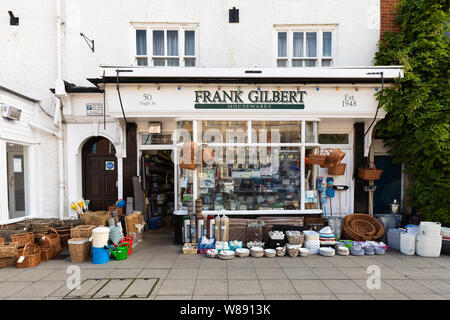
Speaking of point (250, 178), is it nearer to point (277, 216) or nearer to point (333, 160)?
point (277, 216)

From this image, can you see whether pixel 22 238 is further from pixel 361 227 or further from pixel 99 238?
pixel 361 227

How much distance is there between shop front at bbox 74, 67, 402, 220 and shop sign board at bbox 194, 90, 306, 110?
0.09ft

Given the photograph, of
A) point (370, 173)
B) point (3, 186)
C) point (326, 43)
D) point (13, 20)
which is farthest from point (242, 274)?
point (13, 20)

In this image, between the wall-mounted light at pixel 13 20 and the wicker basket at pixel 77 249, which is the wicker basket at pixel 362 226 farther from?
the wall-mounted light at pixel 13 20

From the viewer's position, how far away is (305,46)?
292 inches

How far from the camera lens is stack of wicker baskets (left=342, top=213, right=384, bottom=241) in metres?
6.30

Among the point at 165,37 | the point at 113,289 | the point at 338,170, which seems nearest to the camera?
the point at 113,289

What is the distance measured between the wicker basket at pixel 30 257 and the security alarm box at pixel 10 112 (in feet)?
11.1

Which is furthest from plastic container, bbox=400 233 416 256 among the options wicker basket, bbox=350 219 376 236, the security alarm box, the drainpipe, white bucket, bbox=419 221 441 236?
the security alarm box

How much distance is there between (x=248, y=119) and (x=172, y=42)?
3.68 m

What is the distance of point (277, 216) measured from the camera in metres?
6.43

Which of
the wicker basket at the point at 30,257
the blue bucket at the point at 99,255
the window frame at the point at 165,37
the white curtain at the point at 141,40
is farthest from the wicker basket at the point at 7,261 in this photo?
the white curtain at the point at 141,40

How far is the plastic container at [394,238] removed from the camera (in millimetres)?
6035

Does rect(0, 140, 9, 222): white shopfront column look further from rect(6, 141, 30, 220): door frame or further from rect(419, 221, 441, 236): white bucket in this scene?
rect(419, 221, 441, 236): white bucket
